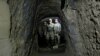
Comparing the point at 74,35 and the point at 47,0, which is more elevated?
the point at 47,0

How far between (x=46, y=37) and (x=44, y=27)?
33.5 inches

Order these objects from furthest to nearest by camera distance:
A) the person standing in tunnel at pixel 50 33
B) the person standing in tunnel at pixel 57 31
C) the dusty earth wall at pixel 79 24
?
1. the person standing in tunnel at pixel 50 33
2. the person standing in tunnel at pixel 57 31
3. the dusty earth wall at pixel 79 24

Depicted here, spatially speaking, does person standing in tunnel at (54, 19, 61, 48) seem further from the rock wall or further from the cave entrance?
the rock wall

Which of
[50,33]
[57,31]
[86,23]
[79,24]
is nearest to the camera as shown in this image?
[86,23]

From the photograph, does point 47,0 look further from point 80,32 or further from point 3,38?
point 3,38

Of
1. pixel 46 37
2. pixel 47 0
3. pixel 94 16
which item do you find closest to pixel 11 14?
pixel 94 16

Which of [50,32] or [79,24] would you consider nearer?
[79,24]

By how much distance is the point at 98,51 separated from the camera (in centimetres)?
197

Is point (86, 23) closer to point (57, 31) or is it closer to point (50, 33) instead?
point (57, 31)

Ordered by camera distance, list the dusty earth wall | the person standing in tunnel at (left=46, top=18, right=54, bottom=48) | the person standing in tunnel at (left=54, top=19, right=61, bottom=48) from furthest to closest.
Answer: the person standing in tunnel at (left=46, top=18, right=54, bottom=48)
the person standing in tunnel at (left=54, top=19, right=61, bottom=48)
the dusty earth wall

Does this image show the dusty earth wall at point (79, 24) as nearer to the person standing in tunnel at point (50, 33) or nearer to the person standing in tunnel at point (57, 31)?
the person standing in tunnel at point (57, 31)

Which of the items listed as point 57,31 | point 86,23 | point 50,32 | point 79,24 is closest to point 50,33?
point 50,32

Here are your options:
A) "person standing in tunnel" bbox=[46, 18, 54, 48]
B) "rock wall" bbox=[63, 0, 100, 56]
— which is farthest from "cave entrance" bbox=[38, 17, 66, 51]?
"rock wall" bbox=[63, 0, 100, 56]

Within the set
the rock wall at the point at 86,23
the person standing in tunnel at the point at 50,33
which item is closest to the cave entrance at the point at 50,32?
the person standing in tunnel at the point at 50,33
